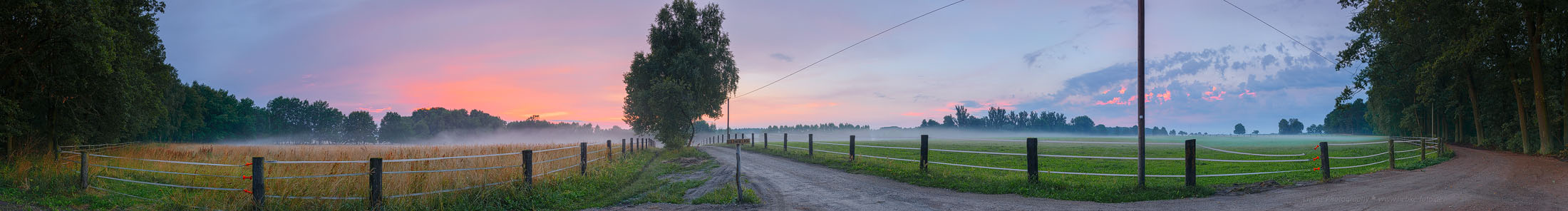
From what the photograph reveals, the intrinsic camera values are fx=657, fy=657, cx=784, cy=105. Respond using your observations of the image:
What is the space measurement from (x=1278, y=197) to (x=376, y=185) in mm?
12282

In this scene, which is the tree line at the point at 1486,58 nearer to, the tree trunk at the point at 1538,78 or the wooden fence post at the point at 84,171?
the tree trunk at the point at 1538,78

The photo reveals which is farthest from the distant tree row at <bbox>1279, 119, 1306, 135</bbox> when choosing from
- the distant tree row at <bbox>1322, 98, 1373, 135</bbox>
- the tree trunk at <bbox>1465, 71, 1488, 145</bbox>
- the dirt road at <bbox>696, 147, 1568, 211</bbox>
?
the dirt road at <bbox>696, 147, 1568, 211</bbox>

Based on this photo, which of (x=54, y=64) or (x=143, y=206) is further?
(x=54, y=64)

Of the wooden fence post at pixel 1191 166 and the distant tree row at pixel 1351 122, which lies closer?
the wooden fence post at pixel 1191 166

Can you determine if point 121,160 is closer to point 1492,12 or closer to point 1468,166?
point 1468,166

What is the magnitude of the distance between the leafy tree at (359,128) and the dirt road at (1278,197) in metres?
116

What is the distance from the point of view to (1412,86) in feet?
126

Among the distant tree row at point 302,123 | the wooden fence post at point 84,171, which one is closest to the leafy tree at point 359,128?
the distant tree row at point 302,123

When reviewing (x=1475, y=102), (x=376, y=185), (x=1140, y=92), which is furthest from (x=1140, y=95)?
(x=1475, y=102)

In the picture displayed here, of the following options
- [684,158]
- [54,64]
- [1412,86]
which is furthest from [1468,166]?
[54,64]

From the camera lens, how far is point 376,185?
8.80m

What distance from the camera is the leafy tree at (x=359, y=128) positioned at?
10650 centimetres

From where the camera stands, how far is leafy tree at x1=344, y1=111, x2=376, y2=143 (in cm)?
10650

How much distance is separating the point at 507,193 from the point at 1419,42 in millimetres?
36076
